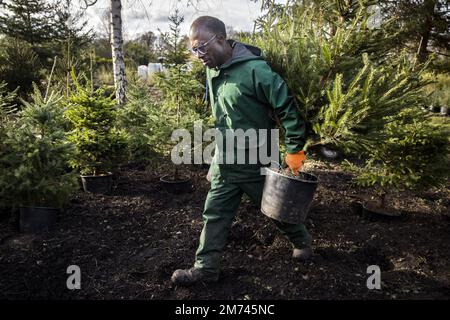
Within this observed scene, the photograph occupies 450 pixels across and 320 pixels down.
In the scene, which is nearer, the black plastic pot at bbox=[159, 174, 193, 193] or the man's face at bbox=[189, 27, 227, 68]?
the man's face at bbox=[189, 27, 227, 68]

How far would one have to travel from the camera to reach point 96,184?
515 cm

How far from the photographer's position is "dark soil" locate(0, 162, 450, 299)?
290 cm

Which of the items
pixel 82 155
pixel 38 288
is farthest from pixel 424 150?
pixel 82 155

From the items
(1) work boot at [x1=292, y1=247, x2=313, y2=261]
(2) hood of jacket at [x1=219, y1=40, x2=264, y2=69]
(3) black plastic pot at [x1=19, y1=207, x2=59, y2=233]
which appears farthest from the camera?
(3) black plastic pot at [x1=19, y1=207, x2=59, y2=233]

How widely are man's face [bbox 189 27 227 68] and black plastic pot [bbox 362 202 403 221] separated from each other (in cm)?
283

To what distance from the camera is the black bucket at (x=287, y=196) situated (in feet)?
8.95

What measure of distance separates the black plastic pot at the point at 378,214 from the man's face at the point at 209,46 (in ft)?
9.27

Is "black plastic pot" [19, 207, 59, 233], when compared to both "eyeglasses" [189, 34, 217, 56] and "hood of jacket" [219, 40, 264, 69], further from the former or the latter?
"hood of jacket" [219, 40, 264, 69]

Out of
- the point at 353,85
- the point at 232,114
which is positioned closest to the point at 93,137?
the point at 232,114

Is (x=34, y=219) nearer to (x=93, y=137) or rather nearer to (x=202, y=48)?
(x=93, y=137)

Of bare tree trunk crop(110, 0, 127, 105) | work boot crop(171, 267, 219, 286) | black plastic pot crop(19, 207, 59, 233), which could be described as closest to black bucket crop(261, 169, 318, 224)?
work boot crop(171, 267, 219, 286)

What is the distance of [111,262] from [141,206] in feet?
4.42

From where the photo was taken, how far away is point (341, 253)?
3.53 m

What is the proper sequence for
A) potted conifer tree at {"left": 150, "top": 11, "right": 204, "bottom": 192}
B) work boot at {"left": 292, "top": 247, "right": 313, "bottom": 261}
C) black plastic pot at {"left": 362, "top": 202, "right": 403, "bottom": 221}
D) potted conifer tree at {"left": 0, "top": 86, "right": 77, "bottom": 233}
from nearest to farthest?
work boot at {"left": 292, "top": 247, "right": 313, "bottom": 261}
potted conifer tree at {"left": 0, "top": 86, "right": 77, "bottom": 233}
black plastic pot at {"left": 362, "top": 202, "right": 403, "bottom": 221}
potted conifer tree at {"left": 150, "top": 11, "right": 204, "bottom": 192}
